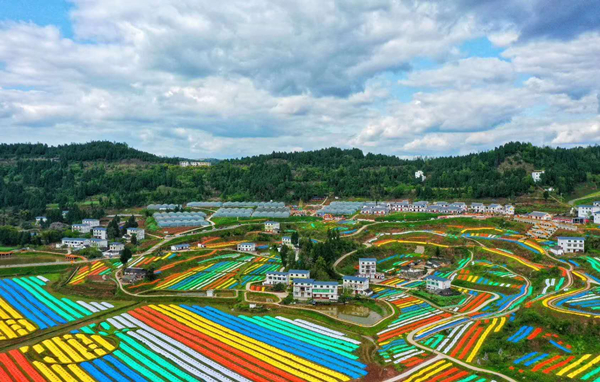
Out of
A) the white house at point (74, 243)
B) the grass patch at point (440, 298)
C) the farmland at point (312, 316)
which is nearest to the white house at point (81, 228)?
the white house at point (74, 243)

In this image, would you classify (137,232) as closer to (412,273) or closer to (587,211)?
(412,273)

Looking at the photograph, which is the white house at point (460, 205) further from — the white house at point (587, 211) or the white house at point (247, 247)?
the white house at point (247, 247)

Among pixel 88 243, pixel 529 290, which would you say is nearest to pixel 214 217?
pixel 88 243

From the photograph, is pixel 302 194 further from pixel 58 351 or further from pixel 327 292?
pixel 58 351

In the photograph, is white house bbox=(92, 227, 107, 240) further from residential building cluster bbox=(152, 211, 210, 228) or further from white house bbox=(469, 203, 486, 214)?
white house bbox=(469, 203, 486, 214)

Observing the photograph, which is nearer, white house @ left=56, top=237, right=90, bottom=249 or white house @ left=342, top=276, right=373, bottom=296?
white house @ left=342, top=276, right=373, bottom=296

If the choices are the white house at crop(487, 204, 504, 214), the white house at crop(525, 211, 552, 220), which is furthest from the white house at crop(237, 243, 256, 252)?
the white house at crop(525, 211, 552, 220)

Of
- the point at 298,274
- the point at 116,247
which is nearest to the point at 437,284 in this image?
the point at 298,274
